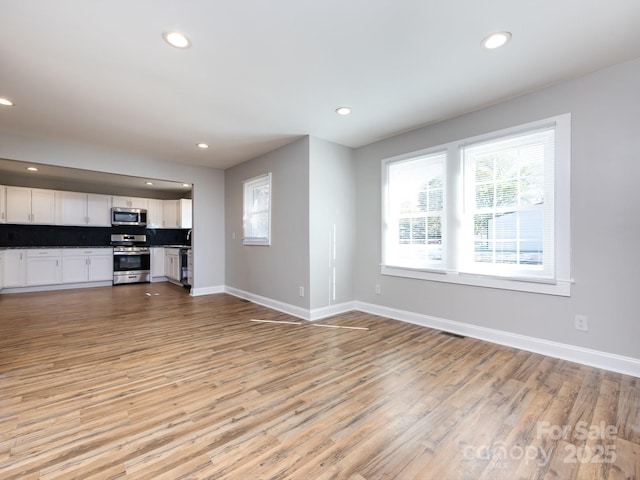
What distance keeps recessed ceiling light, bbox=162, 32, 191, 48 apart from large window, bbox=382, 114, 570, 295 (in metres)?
2.80

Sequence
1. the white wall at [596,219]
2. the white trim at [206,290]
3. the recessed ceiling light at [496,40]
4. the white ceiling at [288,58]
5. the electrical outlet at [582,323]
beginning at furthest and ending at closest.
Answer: the white trim at [206,290] → the electrical outlet at [582,323] → the white wall at [596,219] → the recessed ceiling light at [496,40] → the white ceiling at [288,58]

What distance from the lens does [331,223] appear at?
4270 millimetres

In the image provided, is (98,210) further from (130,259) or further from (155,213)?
(130,259)

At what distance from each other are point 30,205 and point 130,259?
2112 mm

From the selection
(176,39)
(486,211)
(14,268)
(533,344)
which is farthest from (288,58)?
(14,268)

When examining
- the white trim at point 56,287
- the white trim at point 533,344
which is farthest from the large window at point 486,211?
the white trim at point 56,287

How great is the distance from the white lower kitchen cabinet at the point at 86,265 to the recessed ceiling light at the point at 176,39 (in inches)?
249

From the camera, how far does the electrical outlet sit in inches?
101

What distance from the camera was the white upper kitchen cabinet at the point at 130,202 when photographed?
277 inches

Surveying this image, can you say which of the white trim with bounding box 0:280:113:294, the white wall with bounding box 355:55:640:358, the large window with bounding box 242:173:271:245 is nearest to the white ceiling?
the white wall with bounding box 355:55:640:358

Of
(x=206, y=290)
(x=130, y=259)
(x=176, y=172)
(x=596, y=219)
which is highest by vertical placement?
(x=176, y=172)

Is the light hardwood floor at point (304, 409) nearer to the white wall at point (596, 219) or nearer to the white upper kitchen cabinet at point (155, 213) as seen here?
the white wall at point (596, 219)

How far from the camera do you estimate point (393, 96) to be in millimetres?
2908

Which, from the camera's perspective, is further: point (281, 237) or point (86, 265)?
point (86, 265)
